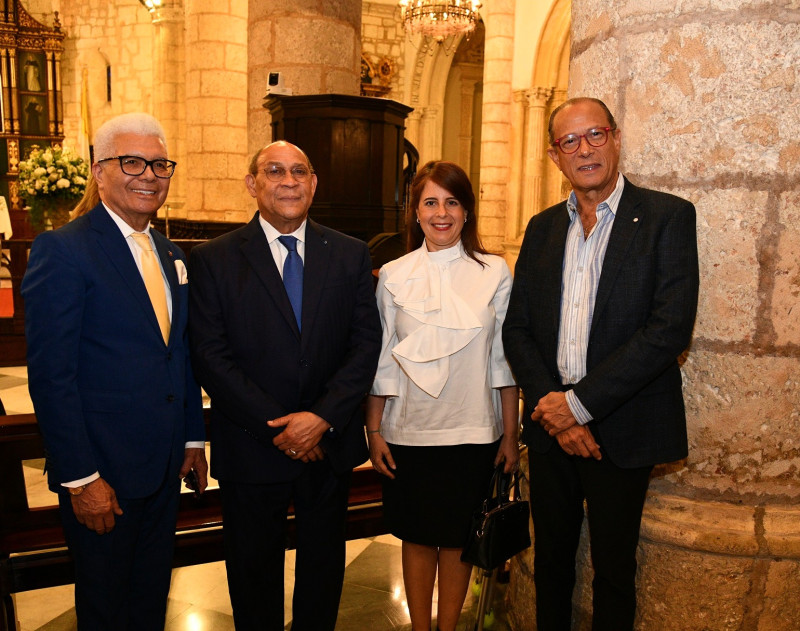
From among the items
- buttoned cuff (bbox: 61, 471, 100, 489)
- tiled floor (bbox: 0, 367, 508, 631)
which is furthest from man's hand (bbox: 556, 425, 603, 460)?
buttoned cuff (bbox: 61, 471, 100, 489)

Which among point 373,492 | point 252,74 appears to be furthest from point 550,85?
point 373,492

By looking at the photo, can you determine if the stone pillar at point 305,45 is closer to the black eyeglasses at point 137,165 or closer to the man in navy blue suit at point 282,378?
the man in navy blue suit at point 282,378

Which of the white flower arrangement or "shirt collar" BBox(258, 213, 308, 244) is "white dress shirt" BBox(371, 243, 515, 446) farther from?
the white flower arrangement

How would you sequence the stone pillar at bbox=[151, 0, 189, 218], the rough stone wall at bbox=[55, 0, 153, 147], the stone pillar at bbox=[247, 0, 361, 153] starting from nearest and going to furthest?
the stone pillar at bbox=[247, 0, 361, 153], the stone pillar at bbox=[151, 0, 189, 218], the rough stone wall at bbox=[55, 0, 153, 147]

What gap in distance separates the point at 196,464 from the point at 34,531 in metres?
0.73

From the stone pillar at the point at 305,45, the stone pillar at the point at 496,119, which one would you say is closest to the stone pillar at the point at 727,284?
the stone pillar at the point at 305,45

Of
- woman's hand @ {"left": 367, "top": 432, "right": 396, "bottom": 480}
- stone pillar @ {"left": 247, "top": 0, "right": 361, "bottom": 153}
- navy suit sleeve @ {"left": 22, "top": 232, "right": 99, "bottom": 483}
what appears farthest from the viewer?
stone pillar @ {"left": 247, "top": 0, "right": 361, "bottom": 153}

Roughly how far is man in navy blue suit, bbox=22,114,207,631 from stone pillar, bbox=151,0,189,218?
435 inches

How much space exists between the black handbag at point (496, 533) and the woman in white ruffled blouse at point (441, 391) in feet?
0.36

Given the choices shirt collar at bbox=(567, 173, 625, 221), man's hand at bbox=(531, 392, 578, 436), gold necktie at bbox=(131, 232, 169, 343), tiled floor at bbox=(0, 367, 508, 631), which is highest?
shirt collar at bbox=(567, 173, 625, 221)

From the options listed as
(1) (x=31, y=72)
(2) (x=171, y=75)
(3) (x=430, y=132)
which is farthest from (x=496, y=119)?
(1) (x=31, y=72)

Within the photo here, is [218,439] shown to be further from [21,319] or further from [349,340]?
[21,319]

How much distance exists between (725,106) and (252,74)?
524 centimetres

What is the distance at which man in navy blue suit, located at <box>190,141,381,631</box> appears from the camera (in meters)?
2.12
